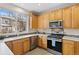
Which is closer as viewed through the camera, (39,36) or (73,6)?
(73,6)

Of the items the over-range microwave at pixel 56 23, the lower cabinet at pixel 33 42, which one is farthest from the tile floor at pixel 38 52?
the over-range microwave at pixel 56 23

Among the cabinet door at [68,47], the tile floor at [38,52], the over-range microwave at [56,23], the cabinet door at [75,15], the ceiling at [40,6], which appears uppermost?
the ceiling at [40,6]

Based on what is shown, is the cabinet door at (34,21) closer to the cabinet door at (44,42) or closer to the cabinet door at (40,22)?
the cabinet door at (40,22)

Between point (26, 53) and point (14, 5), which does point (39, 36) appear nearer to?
point (26, 53)

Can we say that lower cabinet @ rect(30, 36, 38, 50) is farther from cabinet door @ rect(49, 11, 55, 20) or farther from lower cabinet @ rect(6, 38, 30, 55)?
cabinet door @ rect(49, 11, 55, 20)

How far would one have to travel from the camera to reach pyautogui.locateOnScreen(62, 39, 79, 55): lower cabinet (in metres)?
1.00

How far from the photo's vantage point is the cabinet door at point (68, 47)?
1017 mm

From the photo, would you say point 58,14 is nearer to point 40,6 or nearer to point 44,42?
point 40,6

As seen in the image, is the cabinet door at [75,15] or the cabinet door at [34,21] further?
the cabinet door at [34,21]

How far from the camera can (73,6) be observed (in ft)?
3.25

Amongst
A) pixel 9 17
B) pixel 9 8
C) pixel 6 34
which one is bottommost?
pixel 6 34

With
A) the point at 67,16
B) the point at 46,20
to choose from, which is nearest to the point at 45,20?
the point at 46,20
